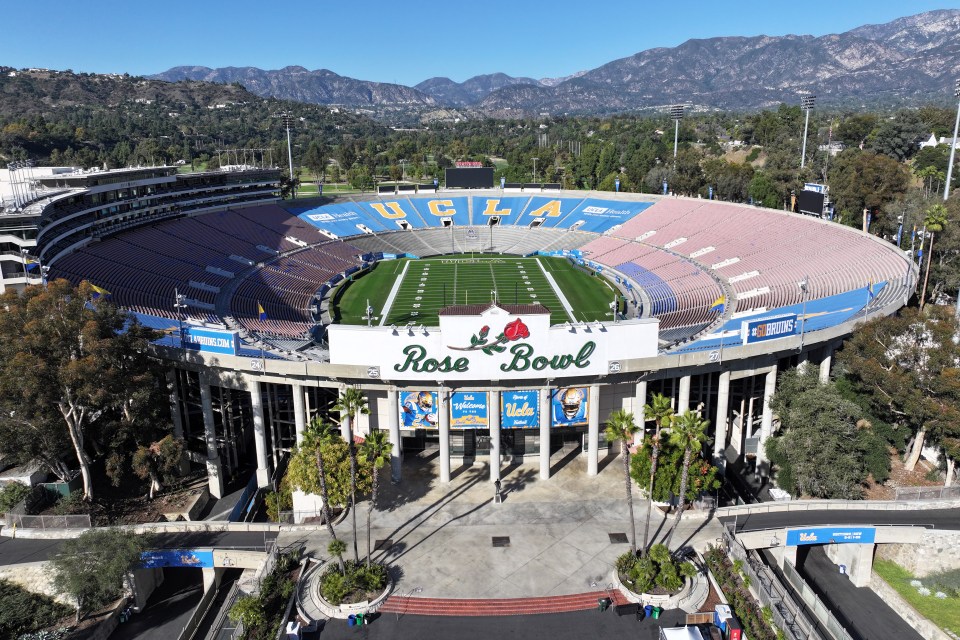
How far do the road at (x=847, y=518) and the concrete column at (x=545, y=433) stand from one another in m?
8.49

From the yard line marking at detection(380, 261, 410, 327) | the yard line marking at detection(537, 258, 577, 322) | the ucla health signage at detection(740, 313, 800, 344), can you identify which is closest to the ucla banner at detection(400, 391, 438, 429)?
the ucla health signage at detection(740, 313, 800, 344)

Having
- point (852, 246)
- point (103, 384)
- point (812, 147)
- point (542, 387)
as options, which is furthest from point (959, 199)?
point (812, 147)

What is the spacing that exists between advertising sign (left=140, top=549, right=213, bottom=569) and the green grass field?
31.4m

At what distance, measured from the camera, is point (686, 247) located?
7294 cm

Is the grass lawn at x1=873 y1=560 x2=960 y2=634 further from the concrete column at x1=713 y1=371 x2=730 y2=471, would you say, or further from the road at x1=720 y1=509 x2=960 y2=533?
the concrete column at x1=713 y1=371 x2=730 y2=471

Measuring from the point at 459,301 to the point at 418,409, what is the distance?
1285 inches

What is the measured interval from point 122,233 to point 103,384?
127 feet

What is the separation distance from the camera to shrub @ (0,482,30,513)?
104 feet

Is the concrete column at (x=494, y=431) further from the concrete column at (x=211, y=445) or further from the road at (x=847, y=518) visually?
the concrete column at (x=211, y=445)

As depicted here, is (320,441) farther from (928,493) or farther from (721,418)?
(928,493)

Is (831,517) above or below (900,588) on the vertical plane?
above

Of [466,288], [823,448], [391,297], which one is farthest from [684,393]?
[391,297]

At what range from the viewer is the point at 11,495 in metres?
31.9

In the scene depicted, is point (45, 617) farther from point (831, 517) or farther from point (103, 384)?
point (831, 517)
